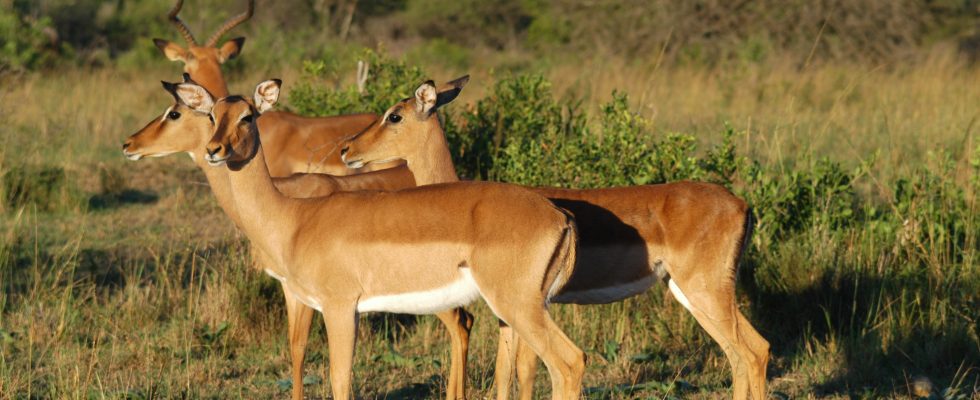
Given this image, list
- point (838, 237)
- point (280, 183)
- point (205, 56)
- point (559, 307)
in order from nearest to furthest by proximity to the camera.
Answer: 1. point (280, 183)
2. point (559, 307)
3. point (838, 237)
4. point (205, 56)

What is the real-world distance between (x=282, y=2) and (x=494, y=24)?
4.22 m

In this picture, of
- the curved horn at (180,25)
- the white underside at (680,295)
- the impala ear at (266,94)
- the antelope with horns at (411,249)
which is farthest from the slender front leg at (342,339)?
the curved horn at (180,25)

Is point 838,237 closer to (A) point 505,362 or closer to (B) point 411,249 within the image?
(A) point 505,362

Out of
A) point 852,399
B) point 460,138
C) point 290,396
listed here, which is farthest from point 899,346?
point 460,138

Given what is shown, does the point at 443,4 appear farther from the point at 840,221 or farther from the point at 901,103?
the point at 840,221

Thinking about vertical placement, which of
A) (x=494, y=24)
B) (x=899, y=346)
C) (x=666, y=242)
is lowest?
(x=494, y=24)

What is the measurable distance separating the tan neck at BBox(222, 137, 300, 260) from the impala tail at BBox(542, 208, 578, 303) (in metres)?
1.06

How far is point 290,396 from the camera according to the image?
18.4ft

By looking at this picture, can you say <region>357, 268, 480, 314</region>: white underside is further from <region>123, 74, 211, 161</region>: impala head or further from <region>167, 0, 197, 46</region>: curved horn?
<region>167, 0, 197, 46</region>: curved horn

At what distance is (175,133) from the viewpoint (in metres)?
5.19

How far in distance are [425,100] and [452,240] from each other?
1569 mm

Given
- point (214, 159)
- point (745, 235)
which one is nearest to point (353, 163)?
point (214, 159)

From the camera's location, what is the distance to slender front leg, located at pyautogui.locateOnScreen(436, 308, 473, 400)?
5516mm

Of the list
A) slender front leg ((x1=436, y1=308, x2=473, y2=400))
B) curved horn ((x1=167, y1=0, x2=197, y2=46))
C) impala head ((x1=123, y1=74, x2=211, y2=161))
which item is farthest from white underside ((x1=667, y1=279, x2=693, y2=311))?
curved horn ((x1=167, y1=0, x2=197, y2=46))
